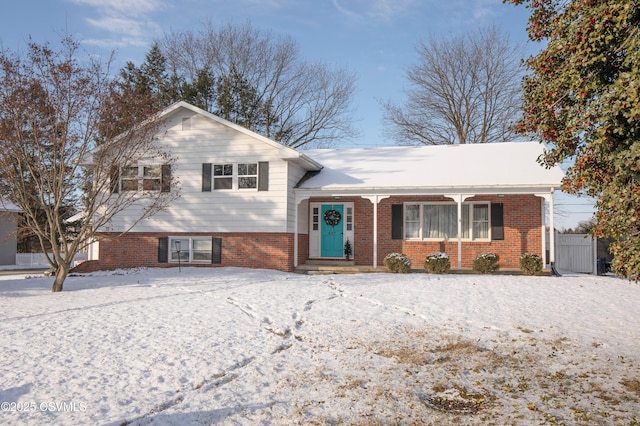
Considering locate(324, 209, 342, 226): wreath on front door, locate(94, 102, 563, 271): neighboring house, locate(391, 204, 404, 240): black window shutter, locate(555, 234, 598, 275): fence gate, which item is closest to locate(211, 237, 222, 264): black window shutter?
locate(94, 102, 563, 271): neighboring house

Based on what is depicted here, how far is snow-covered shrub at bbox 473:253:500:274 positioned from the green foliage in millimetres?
9337

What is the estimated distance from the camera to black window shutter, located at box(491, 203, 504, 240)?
16188 mm

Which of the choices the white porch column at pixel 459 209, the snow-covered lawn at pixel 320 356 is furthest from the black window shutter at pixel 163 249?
the white porch column at pixel 459 209

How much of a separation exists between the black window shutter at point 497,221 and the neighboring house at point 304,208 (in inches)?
1.3

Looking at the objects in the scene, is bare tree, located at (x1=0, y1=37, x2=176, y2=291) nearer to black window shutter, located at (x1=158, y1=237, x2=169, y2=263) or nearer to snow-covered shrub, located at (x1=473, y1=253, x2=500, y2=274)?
black window shutter, located at (x1=158, y1=237, x2=169, y2=263)

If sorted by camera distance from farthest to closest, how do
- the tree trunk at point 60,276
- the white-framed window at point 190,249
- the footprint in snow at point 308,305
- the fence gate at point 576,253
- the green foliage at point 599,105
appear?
1. the white-framed window at point 190,249
2. the fence gate at point 576,253
3. the tree trunk at point 60,276
4. the footprint in snow at point 308,305
5. the green foliage at point 599,105

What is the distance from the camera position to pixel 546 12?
19.4ft

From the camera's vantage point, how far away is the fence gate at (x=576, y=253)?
52.8ft

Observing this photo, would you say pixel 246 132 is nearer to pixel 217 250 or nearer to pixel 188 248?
pixel 217 250

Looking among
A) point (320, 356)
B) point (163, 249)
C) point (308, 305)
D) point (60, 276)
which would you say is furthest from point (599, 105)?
point (163, 249)

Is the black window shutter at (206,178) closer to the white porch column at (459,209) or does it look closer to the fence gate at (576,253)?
the white porch column at (459,209)

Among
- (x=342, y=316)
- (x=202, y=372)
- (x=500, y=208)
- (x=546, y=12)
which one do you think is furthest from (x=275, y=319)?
(x=500, y=208)

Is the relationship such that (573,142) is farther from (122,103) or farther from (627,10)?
(122,103)

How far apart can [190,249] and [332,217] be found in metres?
5.04
